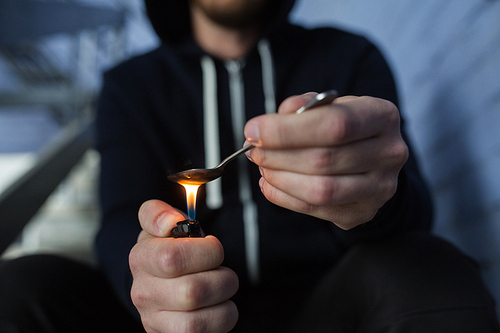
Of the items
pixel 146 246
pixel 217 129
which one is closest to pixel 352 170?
pixel 146 246

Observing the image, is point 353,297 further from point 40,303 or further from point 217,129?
point 40,303

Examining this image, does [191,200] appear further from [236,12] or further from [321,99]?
[236,12]

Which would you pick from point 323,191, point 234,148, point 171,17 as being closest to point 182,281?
point 323,191

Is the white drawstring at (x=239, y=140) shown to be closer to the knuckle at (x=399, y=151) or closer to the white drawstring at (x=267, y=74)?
the white drawstring at (x=267, y=74)

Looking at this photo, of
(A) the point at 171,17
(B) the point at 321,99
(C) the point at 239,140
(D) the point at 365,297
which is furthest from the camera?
(A) the point at 171,17

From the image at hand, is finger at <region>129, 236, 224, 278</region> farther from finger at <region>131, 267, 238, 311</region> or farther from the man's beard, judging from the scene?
the man's beard

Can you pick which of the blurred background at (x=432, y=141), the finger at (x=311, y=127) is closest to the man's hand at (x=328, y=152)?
the finger at (x=311, y=127)
